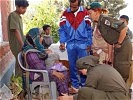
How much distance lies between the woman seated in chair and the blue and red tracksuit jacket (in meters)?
0.97

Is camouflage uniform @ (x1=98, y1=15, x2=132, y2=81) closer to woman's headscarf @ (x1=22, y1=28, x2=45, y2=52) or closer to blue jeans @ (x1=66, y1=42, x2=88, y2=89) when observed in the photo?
blue jeans @ (x1=66, y1=42, x2=88, y2=89)

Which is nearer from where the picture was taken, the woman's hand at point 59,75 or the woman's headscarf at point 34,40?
the woman's hand at point 59,75

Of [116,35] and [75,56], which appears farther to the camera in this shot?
[75,56]

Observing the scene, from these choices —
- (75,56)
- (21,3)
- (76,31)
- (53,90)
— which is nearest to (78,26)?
(76,31)

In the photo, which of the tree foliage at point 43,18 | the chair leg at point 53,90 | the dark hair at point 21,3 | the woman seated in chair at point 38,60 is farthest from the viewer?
the tree foliage at point 43,18

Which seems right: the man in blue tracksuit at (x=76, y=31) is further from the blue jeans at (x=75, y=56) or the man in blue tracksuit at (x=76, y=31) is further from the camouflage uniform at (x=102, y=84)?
the camouflage uniform at (x=102, y=84)

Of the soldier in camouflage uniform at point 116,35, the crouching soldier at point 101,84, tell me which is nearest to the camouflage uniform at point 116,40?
the soldier in camouflage uniform at point 116,35

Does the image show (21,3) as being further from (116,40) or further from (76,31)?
(116,40)

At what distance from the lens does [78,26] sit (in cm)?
543

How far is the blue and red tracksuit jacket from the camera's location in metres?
5.42

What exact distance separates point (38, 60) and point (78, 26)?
1.39 metres

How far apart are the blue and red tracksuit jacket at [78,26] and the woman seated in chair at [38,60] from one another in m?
0.97

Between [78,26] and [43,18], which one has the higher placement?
[43,18]

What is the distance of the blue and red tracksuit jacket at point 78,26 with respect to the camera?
5.42m
